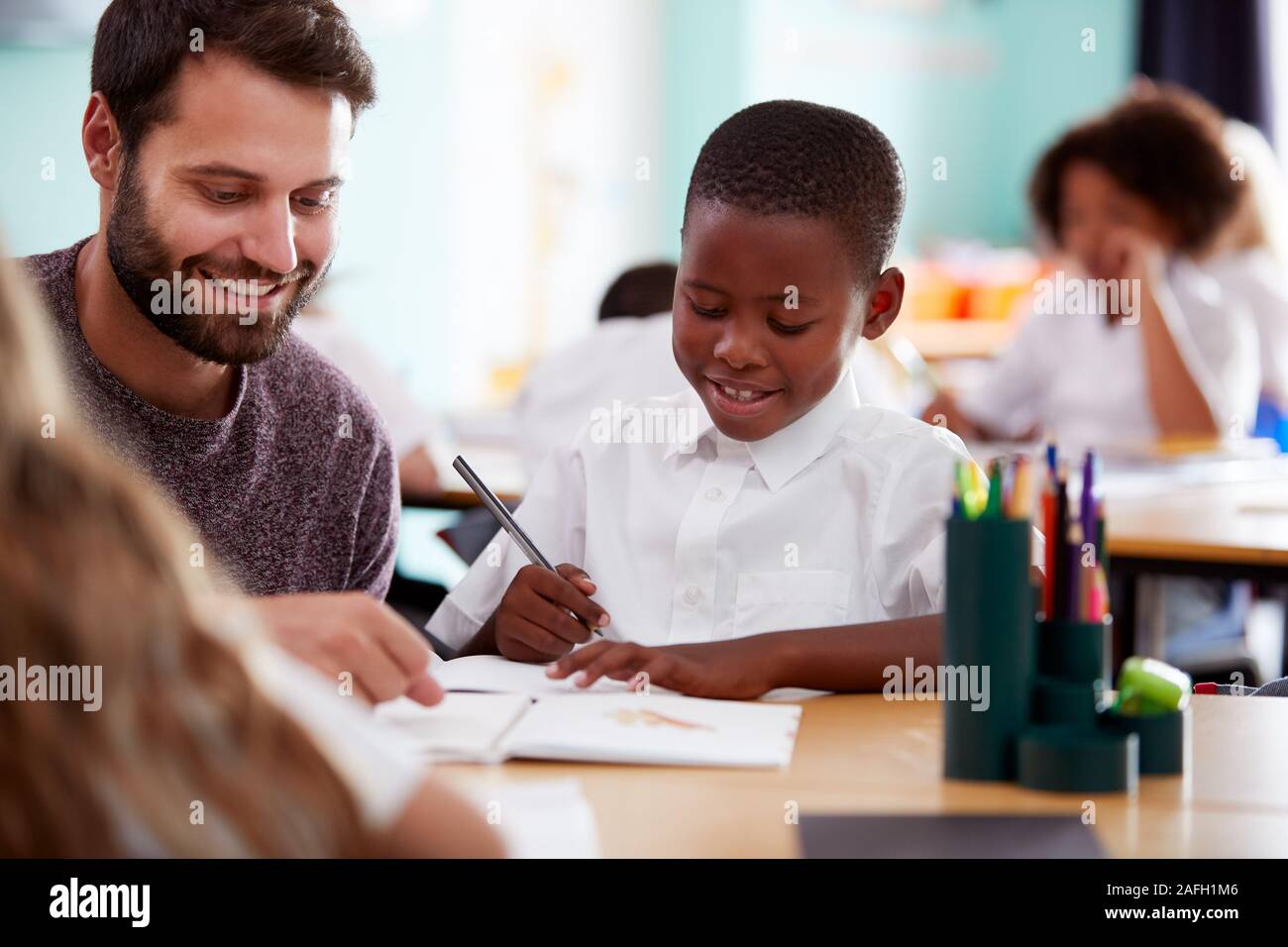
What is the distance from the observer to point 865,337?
4.86 ft

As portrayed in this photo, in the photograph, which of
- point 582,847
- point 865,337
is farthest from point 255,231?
point 582,847

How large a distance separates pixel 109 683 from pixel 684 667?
0.65 metres

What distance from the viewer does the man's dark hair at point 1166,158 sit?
353 cm

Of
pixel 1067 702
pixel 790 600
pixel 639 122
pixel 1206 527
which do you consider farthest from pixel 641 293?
pixel 639 122

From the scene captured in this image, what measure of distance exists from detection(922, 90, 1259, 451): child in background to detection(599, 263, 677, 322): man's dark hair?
85 cm

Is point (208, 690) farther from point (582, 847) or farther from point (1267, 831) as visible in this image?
point (1267, 831)

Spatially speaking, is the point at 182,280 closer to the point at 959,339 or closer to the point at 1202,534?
the point at 1202,534

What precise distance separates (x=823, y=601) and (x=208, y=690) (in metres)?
0.89

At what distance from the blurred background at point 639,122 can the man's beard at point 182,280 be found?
3.07 meters

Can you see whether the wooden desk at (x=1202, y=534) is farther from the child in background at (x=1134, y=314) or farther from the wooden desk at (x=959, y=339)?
the wooden desk at (x=959, y=339)

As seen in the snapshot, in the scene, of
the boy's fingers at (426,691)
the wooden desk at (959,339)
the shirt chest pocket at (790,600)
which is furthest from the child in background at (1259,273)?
the boy's fingers at (426,691)

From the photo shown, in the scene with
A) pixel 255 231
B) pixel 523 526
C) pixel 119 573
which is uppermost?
pixel 255 231

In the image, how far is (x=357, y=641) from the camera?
0.98m
